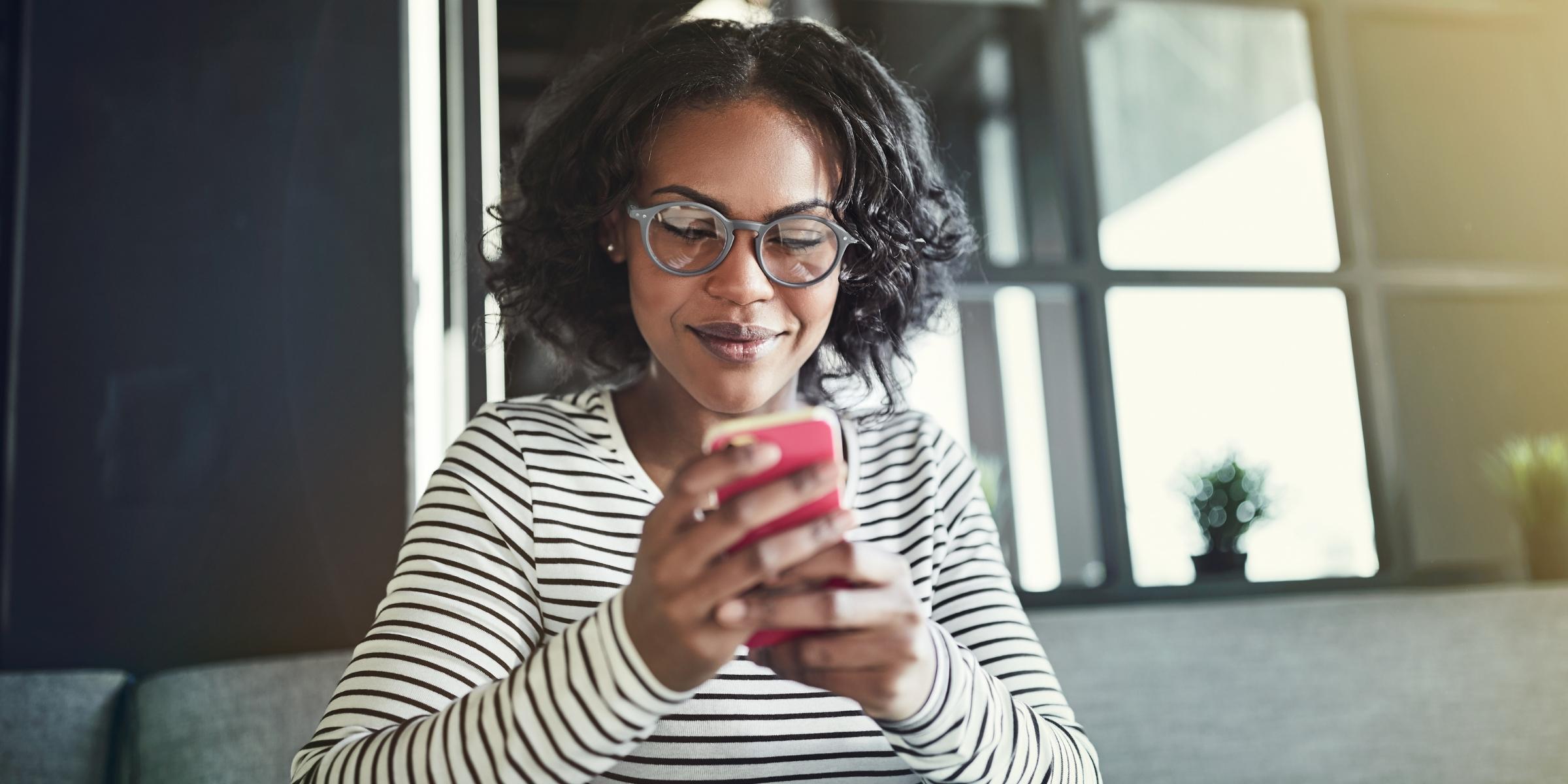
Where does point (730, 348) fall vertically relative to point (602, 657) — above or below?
above

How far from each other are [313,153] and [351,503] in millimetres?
594

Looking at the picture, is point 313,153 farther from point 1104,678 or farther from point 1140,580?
point 1140,580

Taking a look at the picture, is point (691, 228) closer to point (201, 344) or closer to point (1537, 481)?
point (201, 344)

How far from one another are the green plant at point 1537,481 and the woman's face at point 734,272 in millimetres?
2112

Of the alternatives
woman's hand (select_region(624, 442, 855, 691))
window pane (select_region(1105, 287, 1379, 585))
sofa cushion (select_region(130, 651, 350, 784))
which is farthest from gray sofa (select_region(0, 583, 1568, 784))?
woman's hand (select_region(624, 442, 855, 691))

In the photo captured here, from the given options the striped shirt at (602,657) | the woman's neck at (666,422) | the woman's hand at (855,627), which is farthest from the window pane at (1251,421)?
the woman's hand at (855,627)

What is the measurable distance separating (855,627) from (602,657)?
16 cm

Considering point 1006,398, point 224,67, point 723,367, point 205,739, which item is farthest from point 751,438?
point 1006,398

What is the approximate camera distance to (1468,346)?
277 centimetres

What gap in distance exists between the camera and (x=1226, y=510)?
249 centimetres

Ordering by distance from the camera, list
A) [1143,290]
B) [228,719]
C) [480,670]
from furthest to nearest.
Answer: [1143,290]
[228,719]
[480,670]

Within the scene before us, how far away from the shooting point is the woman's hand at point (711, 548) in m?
0.63

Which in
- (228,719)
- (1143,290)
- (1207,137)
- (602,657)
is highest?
(1207,137)

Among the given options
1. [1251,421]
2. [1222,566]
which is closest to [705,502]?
[1222,566]
